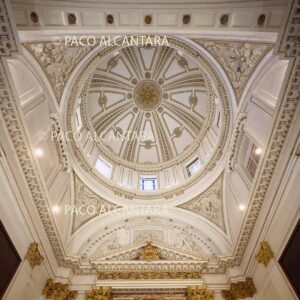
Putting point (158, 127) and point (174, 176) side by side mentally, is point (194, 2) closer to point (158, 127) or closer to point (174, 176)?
point (174, 176)

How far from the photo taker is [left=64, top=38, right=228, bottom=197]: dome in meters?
18.0

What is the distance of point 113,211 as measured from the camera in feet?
50.4

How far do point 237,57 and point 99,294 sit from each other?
12.0 meters

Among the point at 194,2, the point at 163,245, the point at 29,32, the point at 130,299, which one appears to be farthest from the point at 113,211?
the point at 194,2

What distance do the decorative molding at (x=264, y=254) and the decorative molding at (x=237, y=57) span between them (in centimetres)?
618

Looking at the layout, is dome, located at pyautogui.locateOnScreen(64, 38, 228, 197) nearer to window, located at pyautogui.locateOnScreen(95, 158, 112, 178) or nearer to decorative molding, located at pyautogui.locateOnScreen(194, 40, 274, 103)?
window, located at pyautogui.locateOnScreen(95, 158, 112, 178)

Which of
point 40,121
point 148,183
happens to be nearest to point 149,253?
point 148,183

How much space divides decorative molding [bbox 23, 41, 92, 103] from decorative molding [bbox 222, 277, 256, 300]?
11.6 m

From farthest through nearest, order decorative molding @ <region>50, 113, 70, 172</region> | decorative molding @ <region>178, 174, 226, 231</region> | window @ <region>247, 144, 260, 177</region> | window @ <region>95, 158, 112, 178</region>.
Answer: window @ <region>95, 158, 112, 178</region>, decorative molding @ <region>178, 174, 226, 231</region>, decorative molding @ <region>50, 113, 70, 172</region>, window @ <region>247, 144, 260, 177</region>

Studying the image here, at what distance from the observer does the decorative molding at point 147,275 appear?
12.2m

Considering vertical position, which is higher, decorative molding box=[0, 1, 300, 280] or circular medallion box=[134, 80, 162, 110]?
circular medallion box=[134, 80, 162, 110]

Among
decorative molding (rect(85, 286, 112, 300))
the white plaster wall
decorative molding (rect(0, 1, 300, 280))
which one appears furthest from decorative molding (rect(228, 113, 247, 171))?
decorative molding (rect(85, 286, 112, 300))

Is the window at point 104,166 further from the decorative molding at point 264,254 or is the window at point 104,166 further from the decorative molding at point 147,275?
A: the decorative molding at point 264,254

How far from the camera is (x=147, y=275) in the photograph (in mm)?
12281
